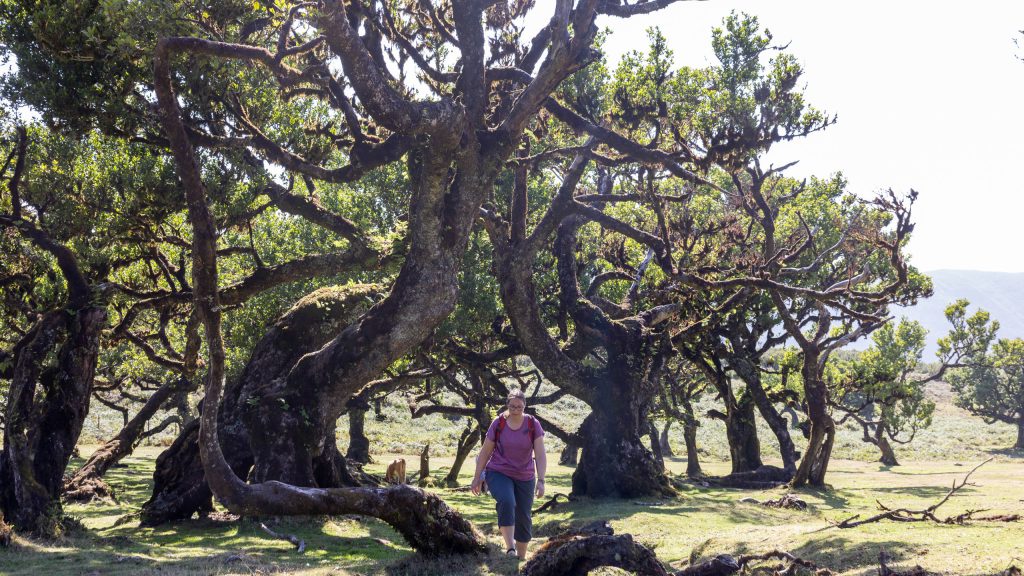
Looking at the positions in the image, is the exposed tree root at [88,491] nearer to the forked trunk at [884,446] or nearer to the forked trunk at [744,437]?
the forked trunk at [744,437]

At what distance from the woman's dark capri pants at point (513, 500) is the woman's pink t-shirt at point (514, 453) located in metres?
0.10

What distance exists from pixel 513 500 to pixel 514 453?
24.9 inches

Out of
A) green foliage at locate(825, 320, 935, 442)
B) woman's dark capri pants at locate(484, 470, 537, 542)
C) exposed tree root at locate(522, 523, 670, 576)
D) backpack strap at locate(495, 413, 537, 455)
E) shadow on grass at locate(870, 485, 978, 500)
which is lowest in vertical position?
shadow on grass at locate(870, 485, 978, 500)

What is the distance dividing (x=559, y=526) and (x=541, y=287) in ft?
40.1

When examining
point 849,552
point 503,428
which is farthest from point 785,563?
point 503,428

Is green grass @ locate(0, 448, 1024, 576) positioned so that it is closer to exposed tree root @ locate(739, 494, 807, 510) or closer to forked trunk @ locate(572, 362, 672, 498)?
exposed tree root @ locate(739, 494, 807, 510)

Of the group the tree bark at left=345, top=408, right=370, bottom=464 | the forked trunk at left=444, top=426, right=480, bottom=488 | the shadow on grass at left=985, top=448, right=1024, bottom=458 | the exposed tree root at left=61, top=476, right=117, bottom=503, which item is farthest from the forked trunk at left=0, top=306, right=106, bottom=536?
the shadow on grass at left=985, top=448, right=1024, bottom=458

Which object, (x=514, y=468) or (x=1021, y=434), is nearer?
(x=514, y=468)

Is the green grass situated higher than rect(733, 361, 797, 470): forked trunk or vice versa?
rect(733, 361, 797, 470): forked trunk

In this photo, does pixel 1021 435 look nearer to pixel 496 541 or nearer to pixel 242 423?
pixel 496 541

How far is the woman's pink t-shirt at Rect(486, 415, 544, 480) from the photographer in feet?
34.2

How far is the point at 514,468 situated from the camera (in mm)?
10414

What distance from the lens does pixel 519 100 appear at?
15.7 meters

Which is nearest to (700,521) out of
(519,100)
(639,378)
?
Answer: (639,378)
